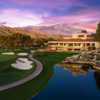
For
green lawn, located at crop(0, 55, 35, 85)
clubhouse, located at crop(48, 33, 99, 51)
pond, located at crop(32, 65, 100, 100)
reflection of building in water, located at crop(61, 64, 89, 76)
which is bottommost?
pond, located at crop(32, 65, 100, 100)

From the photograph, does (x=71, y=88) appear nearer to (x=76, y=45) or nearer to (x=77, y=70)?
(x=77, y=70)

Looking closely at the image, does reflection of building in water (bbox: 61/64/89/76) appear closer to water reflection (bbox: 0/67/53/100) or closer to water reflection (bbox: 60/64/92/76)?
water reflection (bbox: 60/64/92/76)

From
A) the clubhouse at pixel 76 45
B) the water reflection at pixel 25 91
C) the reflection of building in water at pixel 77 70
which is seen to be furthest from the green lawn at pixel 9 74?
the clubhouse at pixel 76 45

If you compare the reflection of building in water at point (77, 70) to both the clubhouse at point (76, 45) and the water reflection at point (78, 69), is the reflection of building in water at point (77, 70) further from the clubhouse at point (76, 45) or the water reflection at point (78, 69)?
the clubhouse at point (76, 45)

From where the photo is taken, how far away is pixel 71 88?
139 feet

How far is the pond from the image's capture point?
36594 mm

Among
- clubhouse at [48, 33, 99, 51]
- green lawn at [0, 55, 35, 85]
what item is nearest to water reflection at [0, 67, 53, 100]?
green lawn at [0, 55, 35, 85]

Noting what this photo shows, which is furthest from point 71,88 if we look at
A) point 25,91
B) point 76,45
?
point 76,45

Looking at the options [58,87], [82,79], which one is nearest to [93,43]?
[82,79]

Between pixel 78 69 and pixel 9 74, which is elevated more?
pixel 9 74

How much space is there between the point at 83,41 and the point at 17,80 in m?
97.7

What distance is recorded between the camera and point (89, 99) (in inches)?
1406

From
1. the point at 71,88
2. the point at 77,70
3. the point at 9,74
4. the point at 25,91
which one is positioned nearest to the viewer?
the point at 25,91

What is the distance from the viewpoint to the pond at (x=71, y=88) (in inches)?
1441
